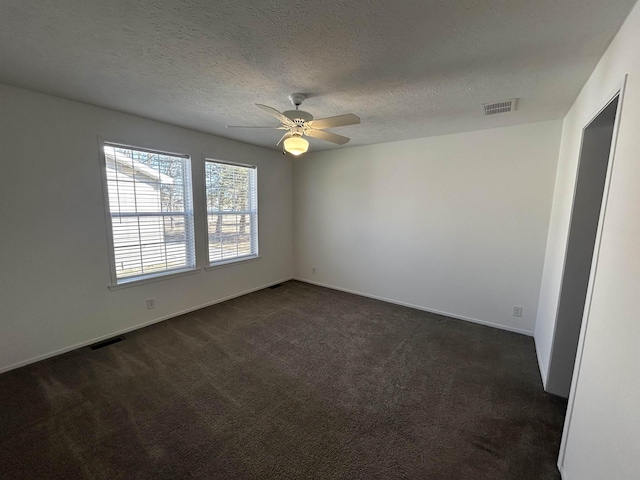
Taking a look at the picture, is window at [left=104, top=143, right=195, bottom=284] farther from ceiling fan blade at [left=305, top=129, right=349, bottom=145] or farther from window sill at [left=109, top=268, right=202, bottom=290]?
ceiling fan blade at [left=305, top=129, right=349, bottom=145]

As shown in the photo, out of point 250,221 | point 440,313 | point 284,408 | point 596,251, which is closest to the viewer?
point 596,251

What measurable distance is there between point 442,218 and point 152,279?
3934 mm

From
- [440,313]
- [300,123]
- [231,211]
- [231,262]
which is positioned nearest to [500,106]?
[300,123]

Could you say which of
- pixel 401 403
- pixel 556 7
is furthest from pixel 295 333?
pixel 556 7

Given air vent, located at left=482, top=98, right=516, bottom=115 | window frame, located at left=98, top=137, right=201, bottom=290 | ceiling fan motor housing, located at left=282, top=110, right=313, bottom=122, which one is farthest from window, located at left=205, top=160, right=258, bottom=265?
air vent, located at left=482, top=98, right=516, bottom=115

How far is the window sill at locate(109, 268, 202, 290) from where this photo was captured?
119 inches

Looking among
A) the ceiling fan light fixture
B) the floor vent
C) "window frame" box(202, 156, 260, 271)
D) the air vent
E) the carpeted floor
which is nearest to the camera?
the carpeted floor

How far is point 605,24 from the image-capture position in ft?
4.50

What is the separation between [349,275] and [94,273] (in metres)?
3.53

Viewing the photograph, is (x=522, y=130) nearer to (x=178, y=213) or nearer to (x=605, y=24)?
(x=605, y=24)

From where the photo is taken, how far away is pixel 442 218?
3.67 meters

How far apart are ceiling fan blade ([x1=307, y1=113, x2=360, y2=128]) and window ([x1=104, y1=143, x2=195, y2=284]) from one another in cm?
224

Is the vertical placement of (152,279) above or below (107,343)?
above

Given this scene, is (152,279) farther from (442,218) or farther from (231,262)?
(442,218)
